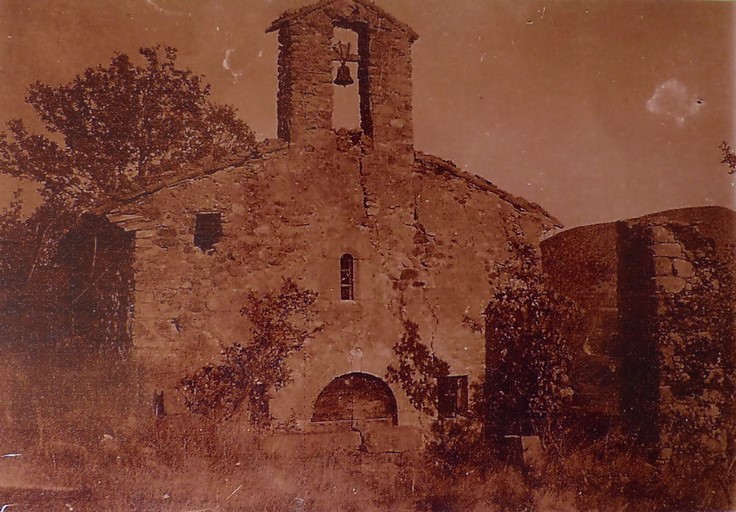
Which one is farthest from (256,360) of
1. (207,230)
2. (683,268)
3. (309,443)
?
(683,268)

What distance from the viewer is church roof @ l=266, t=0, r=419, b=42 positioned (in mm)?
4734

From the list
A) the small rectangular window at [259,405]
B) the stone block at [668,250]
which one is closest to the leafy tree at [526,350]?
the stone block at [668,250]

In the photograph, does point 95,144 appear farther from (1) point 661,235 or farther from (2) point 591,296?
(1) point 661,235

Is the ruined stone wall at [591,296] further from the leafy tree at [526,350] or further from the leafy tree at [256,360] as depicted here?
the leafy tree at [256,360]

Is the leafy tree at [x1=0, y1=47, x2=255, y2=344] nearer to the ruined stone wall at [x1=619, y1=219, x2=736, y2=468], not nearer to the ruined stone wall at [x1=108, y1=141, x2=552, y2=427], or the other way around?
the ruined stone wall at [x1=108, y1=141, x2=552, y2=427]

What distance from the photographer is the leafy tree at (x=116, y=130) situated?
4.37 m

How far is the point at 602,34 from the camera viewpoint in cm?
513

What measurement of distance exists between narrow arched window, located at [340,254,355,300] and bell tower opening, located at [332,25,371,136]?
1.10 m

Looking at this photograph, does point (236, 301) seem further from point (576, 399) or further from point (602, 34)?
point (602, 34)

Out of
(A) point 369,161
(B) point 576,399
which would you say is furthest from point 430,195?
(B) point 576,399

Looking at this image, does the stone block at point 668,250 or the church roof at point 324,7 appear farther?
the stone block at point 668,250

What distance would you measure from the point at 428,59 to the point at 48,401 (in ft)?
12.8

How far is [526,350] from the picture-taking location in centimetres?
513

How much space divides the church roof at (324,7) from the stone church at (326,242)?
11mm
